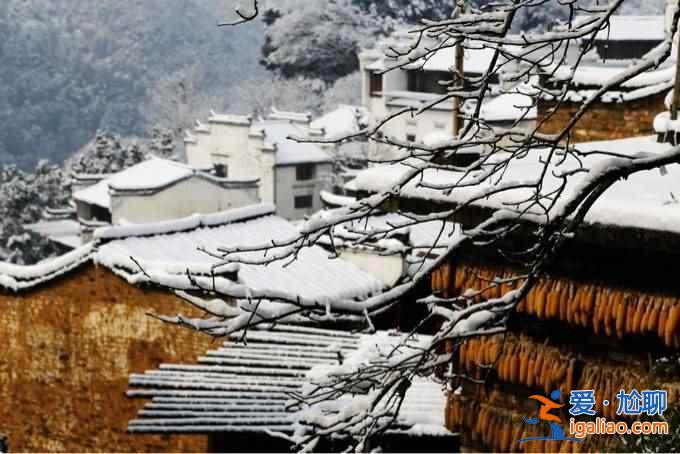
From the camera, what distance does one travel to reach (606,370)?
6.83 metres

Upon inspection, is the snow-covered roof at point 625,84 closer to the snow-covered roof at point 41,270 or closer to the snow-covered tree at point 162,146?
the snow-covered roof at point 41,270

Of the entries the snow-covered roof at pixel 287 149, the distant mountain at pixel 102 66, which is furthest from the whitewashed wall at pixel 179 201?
the distant mountain at pixel 102 66

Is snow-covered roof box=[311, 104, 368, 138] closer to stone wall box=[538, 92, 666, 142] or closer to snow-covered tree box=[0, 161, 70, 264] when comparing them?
snow-covered tree box=[0, 161, 70, 264]

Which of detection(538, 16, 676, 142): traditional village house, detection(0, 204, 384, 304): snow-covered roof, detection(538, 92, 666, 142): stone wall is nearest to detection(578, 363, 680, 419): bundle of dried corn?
detection(538, 16, 676, 142): traditional village house

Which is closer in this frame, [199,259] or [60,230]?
[199,259]

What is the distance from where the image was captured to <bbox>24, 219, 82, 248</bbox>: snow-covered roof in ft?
142

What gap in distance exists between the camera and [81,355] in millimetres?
15664

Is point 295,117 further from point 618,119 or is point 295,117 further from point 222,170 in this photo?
point 618,119

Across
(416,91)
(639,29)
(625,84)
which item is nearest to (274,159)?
(416,91)

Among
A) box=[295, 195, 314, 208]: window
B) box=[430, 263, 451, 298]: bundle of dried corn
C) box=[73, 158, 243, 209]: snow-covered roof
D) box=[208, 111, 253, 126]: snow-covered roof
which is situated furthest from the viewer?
box=[295, 195, 314, 208]: window

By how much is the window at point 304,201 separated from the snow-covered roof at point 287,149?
1.87 metres

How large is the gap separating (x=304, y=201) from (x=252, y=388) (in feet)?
124

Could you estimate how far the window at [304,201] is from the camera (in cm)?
4857

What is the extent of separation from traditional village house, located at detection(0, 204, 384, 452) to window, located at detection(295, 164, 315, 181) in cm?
3084
